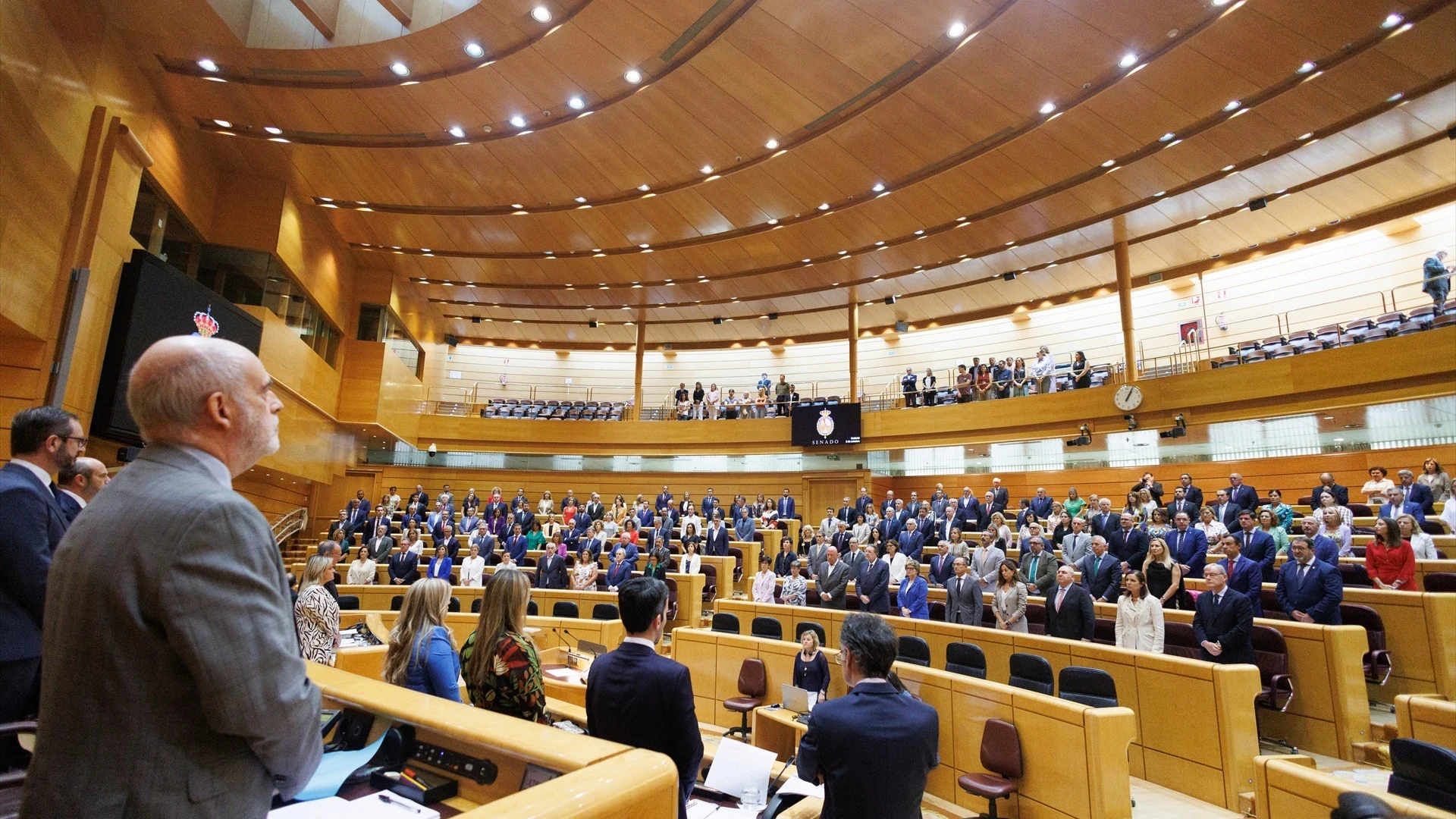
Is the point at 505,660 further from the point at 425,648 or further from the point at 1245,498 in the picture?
the point at 1245,498

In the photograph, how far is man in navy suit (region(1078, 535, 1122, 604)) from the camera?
6.50 m

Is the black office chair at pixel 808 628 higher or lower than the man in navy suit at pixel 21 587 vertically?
lower

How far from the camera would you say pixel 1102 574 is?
6625mm

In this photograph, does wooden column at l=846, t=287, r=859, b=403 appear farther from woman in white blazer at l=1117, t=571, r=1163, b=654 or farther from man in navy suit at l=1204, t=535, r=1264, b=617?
woman in white blazer at l=1117, t=571, r=1163, b=654

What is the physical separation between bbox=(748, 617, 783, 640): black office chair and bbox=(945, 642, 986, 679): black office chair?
5.39 ft

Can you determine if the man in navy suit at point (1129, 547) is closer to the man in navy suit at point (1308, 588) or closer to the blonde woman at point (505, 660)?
the man in navy suit at point (1308, 588)

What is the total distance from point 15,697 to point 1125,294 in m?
14.6

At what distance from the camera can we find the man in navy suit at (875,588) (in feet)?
24.8

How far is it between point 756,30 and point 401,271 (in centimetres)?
1060

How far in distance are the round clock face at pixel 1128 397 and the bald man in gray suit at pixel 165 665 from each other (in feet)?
43.7

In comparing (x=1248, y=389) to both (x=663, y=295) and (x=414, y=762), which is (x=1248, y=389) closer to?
(x=663, y=295)

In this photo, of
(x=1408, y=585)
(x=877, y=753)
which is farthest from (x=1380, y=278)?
(x=877, y=753)

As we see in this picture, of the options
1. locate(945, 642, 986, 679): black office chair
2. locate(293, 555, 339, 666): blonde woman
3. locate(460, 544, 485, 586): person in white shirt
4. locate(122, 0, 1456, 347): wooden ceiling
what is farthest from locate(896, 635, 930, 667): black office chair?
locate(122, 0, 1456, 347): wooden ceiling

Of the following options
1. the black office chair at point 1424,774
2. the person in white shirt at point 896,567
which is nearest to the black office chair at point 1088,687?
the black office chair at point 1424,774
